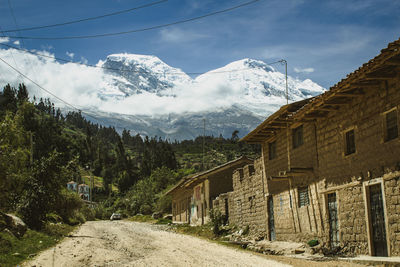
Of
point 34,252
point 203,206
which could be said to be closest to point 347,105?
point 34,252

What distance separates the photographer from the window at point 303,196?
1770cm

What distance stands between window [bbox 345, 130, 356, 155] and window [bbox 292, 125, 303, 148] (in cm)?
389

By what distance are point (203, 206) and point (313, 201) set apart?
19.5 metres

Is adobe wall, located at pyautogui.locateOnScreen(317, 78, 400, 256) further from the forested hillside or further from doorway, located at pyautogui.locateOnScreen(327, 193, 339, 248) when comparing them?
the forested hillside

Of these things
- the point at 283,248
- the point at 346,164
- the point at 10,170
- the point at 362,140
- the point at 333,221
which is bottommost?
the point at 283,248

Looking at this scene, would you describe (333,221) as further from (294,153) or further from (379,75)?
(379,75)

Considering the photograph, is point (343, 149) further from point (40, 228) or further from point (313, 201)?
point (40, 228)

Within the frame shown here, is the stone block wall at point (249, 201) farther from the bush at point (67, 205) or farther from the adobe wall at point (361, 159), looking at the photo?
A: the bush at point (67, 205)

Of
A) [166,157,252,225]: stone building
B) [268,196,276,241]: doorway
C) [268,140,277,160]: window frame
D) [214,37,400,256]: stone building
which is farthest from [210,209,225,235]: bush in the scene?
[214,37,400,256]: stone building

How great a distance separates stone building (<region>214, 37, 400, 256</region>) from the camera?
12.1 m

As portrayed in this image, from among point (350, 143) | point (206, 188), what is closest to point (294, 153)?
point (350, 143)

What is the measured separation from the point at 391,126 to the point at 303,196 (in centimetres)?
634

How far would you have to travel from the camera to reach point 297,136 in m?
19.2

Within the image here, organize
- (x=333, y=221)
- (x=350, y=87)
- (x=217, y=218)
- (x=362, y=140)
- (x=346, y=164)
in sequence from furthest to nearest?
(x=217, y=218) < (x=333, y=221) < (x=346, y=164) < (x=362, y=140) < (x=350, y=87)
